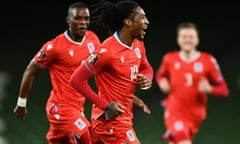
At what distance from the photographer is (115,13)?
19.1 feet

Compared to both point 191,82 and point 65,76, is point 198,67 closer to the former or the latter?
point 191,82

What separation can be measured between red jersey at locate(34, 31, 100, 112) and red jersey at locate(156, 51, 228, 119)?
7.93 ft

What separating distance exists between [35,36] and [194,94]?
15.3ft

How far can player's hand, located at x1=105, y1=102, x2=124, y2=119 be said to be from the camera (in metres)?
5.39

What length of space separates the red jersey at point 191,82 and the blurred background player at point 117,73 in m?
3.22

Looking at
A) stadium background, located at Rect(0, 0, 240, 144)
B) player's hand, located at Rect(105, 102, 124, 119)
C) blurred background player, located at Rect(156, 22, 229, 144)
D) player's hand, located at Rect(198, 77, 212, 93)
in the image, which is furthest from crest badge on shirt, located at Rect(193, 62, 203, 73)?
player's hand, located at Rect(105, 102, 124, 119)

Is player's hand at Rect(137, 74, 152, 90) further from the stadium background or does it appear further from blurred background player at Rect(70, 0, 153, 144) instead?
the stadium background

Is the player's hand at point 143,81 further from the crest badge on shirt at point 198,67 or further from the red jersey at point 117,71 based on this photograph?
the crest badge on shirt at point 198,67

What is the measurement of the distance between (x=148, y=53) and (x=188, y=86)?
152 inches

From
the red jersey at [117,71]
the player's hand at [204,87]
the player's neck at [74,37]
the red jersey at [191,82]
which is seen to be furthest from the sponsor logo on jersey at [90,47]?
the red jersey at [191,82]

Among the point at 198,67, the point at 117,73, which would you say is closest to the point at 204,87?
the point at 198,67

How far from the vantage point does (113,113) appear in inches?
213

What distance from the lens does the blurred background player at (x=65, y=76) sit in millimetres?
6648

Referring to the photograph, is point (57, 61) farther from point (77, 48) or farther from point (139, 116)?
Result: point (139, 116)
